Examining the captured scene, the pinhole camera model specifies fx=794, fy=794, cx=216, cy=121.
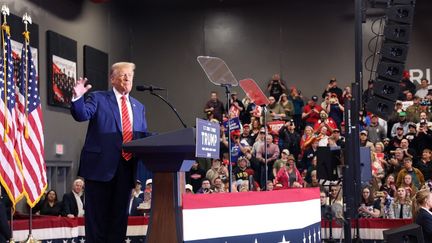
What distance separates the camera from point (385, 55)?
1333 cm

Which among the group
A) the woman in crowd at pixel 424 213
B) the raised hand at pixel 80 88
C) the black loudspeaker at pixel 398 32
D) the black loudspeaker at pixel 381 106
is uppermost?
the black loudspeaker at pixel 398 32

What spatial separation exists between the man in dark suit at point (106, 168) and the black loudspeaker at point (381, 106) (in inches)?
290

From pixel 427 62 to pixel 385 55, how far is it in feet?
32.9

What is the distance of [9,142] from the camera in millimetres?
10039

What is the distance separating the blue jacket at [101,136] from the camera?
6082 mm

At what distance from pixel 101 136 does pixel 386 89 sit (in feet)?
25.6

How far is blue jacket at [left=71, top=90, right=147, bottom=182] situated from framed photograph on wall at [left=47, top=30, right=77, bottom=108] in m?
12.5

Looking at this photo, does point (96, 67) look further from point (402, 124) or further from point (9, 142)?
point (9, 142)

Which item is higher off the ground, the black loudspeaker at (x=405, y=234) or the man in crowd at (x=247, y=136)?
the man in crowd at (x=247, y=136)

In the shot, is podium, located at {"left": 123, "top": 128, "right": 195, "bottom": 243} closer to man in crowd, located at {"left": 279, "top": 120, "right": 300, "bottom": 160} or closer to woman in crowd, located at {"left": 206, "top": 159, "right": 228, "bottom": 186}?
woman in crowd, located at {"left": 206, "top": 159, "right": 228, "bottom": 186}

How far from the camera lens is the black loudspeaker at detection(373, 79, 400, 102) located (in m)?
12.9

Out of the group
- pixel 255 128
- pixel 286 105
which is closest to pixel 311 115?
pixel 286 105

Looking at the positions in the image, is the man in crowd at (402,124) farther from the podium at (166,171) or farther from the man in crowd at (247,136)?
the podium at (166,171)

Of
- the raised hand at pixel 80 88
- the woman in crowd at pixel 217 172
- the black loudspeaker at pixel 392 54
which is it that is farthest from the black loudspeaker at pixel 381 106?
the raised hand at pixel 80 88
